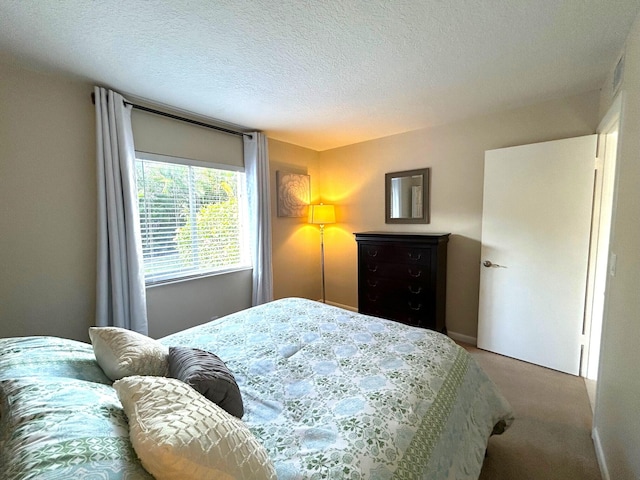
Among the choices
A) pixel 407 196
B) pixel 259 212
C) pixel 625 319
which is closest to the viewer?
pixel 625 319

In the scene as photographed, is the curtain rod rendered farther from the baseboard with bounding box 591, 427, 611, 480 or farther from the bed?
the baseboard with bounding box 591, 427, 611, 480

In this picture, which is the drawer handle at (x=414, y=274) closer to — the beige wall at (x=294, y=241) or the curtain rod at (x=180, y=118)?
the beige wall at (x=294, y=241)

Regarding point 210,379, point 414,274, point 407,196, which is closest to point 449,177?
point 407,196

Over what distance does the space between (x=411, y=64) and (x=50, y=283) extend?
9.96 ft

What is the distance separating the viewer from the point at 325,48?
168 centimetres

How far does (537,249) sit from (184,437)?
2915 mm

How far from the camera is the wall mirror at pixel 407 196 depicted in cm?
325

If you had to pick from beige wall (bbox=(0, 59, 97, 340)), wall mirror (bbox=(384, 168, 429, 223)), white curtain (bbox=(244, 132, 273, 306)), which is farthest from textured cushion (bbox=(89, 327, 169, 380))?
wall mirror (bbox=(384, 168, 429, 223))

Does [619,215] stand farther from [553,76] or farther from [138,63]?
[138,63]

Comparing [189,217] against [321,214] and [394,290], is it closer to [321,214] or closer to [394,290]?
[321,214]

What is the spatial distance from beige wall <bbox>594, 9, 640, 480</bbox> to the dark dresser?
1.34m

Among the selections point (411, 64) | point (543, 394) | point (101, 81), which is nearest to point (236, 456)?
point (411, 64)

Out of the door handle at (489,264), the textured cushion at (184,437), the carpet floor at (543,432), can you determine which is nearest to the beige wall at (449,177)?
the door handle at (489,264)

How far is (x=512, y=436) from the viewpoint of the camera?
1.72m
